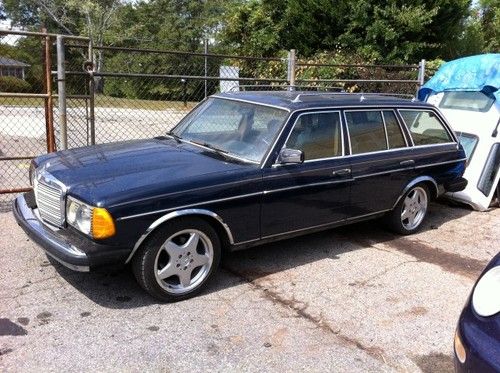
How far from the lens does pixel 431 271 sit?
502 cm

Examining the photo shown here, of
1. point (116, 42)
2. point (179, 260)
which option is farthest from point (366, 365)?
point (116, 42)

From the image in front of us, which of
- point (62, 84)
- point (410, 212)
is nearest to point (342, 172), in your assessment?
point (410, 212)

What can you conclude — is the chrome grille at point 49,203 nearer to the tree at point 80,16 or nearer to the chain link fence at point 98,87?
the chain link fence at point 98,87

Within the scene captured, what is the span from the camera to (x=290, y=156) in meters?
4.48

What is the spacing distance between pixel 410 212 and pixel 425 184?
0.38m

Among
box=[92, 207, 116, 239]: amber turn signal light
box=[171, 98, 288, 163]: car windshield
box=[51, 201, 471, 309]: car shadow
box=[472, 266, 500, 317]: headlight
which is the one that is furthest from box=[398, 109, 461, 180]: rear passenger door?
box=[92, 207, 116, 239]: amber turn signal light

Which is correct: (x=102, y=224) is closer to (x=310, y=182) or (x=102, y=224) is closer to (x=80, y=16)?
(x=310, y=182)

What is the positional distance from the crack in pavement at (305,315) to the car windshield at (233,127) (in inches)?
41.5

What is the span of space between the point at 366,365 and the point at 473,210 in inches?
178

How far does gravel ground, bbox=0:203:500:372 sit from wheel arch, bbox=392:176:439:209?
0.64 meters

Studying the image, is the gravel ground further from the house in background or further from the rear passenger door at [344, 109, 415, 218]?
the house in background

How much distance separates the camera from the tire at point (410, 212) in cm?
586

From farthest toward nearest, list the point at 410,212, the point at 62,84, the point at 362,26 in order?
the point at 362,26 < the point at 62,84 < the point at 410,212

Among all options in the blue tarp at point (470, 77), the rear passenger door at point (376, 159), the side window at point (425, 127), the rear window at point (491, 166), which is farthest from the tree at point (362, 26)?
the rear passenger door at point (376, 159)
